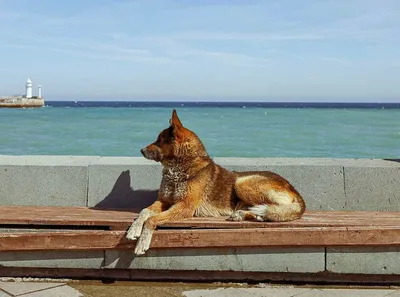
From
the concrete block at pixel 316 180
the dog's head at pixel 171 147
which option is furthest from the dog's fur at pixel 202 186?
the concrete block at pixel 316 180

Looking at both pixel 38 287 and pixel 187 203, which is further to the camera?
pixel 187 203

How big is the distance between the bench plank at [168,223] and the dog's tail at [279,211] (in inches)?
3.2

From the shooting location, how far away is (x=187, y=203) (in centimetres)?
527

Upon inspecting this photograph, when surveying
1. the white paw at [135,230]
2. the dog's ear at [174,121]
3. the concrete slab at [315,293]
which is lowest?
the concrete slab at [315,293]

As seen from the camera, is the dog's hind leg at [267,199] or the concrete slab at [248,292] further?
the dog's hind leg at [267,199]

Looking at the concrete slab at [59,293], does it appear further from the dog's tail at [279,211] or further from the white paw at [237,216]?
Result: the dog's tail at [279,211]

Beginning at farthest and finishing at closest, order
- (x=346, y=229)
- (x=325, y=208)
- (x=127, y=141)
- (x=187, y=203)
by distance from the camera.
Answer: (x=127, y=141) → (x=325, y=208) → (x=187, y=203) → (x=346, y=229)

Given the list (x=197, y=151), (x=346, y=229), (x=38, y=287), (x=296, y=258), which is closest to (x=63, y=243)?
(x=38, y=287)

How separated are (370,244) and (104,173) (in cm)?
301

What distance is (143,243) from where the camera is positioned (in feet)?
15.6

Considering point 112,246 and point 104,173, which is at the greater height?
point 104,173

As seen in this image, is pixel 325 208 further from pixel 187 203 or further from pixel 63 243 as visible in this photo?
pixel 63 243

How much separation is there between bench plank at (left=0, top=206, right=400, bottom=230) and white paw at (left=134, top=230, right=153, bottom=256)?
9.6 inches

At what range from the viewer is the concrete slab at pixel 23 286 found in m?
4.69
